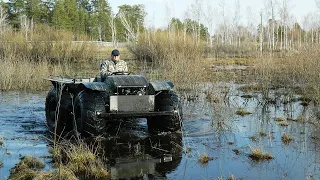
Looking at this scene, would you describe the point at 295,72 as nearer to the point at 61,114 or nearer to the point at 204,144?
the point at 204,144

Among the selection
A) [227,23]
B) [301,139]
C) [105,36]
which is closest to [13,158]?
[301,139]

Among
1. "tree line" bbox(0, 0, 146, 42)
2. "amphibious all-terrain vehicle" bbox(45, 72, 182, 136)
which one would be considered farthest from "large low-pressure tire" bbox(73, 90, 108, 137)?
"tree line" bbox(0, 0, 146, 42)

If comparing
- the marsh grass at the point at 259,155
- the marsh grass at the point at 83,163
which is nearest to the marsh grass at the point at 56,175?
the marsh grass at the point at 83,163

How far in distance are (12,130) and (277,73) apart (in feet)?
30.3

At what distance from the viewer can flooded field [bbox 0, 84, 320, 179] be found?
244 inches

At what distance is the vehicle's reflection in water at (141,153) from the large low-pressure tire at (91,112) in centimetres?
32

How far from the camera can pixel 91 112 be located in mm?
7684

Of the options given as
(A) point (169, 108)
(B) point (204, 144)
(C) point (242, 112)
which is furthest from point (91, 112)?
(C) point (242, 112)

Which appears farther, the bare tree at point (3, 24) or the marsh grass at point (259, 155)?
the bare tree at point (3, 24)

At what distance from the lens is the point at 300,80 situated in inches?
510

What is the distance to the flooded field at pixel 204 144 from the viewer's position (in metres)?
6.20

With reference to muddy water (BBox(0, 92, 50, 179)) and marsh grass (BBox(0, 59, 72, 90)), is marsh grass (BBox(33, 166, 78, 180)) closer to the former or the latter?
muddy water (BBox(0, 92, 50, 179))

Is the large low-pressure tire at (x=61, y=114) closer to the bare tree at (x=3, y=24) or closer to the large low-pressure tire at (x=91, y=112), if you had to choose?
the large low-pressure tire at (x=91, y=112)

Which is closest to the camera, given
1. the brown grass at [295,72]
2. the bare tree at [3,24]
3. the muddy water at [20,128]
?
the muddy water at [20,128]
